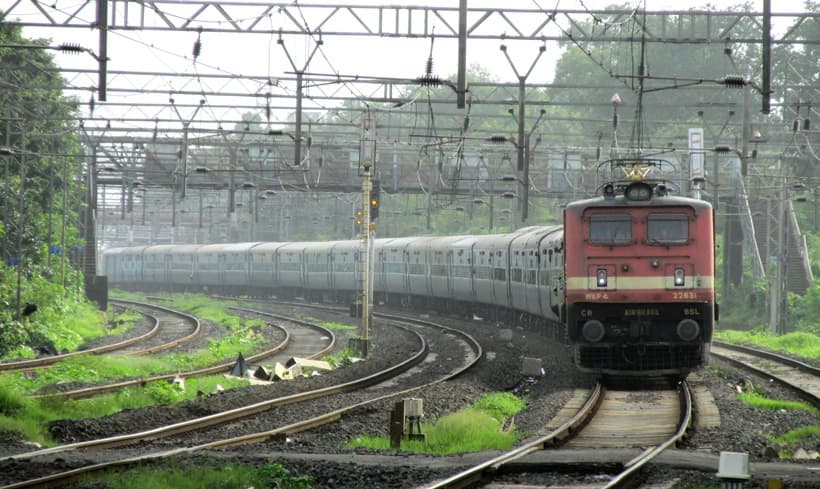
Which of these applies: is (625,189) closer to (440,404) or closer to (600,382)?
(600,382)

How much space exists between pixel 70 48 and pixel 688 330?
11856 millimetres

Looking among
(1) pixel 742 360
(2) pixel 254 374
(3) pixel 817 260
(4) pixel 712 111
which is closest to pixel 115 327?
(2) pixel 254 374

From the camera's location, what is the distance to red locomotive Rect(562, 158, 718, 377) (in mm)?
18750

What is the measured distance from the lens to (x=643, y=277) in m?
18.9

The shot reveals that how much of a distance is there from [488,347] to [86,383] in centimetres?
1194

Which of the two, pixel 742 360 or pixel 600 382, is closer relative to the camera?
pixel 600 382

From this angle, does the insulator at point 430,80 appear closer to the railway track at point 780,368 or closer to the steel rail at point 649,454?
the steel rail at point 649,454

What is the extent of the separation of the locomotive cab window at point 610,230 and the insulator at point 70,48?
970cm

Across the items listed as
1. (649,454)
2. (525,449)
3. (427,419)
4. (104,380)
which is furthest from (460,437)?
(104,380)

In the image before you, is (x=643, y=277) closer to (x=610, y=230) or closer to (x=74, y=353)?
(x=610, y=230)

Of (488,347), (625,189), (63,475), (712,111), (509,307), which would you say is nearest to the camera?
(63,475)

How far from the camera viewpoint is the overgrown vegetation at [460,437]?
13.1m

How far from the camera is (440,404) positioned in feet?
56.5

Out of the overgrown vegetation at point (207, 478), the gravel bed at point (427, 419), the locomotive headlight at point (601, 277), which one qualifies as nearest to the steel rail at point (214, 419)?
the gravel bed at point (427, 419)
